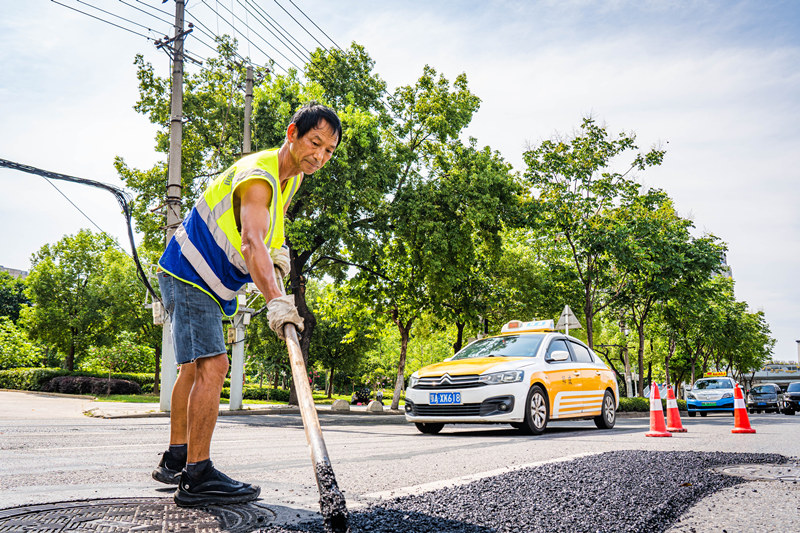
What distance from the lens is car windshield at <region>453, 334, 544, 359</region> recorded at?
945cm

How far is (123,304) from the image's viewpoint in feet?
102

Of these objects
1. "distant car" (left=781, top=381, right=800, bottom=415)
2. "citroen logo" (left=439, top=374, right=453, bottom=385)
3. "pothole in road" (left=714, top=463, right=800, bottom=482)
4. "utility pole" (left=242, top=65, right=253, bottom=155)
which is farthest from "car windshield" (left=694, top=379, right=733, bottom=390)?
"pothole in road" (left=714, top=463, right=800, bottom=482)

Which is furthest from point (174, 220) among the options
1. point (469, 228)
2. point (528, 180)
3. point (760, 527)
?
point (760, 527)

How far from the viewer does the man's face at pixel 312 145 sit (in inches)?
119

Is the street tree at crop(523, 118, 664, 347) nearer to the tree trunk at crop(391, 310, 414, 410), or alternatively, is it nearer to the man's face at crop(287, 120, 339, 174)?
the tree trunk at crop(391, 310, 414, 410)

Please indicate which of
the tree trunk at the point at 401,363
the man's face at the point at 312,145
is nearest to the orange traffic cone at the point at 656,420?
the man's face at the point at 312,145

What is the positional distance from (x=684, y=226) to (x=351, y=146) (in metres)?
14.7

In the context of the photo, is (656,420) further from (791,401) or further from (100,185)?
(791,401)

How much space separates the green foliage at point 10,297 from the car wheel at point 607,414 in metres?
64.5

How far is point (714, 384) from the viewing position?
22500mm

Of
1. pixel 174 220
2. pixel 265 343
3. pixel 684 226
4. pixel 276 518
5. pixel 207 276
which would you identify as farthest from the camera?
pixel 265 343

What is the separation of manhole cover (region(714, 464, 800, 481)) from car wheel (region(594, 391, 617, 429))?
592cm

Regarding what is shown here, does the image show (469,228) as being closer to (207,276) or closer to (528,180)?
(528,180)

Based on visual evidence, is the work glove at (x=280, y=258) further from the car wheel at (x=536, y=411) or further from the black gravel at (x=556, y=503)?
the car wheel at (x=536, y=411)
